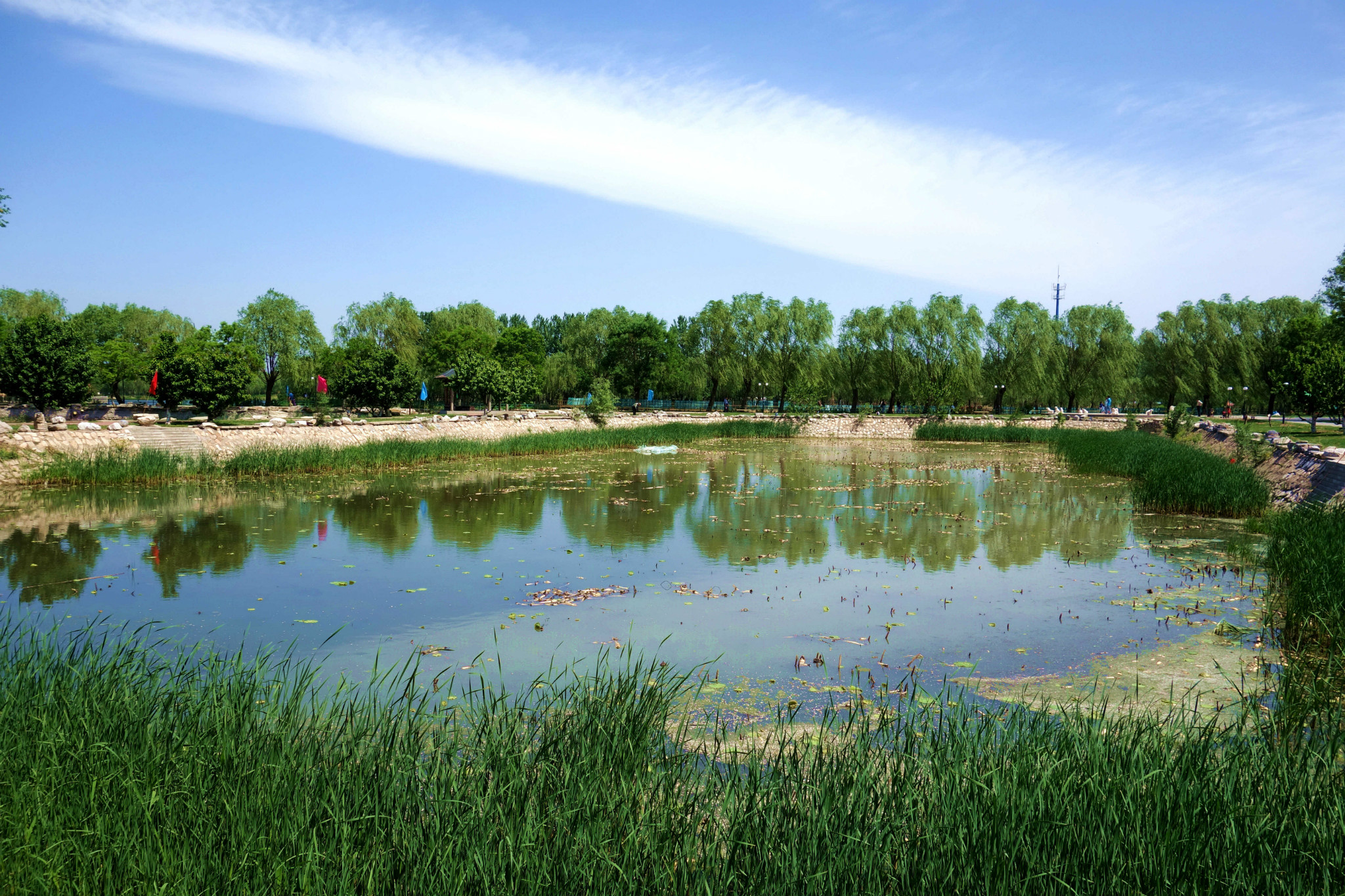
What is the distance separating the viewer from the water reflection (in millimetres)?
12922

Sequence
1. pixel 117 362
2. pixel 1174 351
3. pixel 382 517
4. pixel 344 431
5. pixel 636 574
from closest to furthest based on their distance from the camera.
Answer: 1. pixel 636 574
2. pixel 382 517
3. pixel 344 431
4. pixel 117 362
5. pixel 1174 351

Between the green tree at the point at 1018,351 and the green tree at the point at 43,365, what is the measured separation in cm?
5918

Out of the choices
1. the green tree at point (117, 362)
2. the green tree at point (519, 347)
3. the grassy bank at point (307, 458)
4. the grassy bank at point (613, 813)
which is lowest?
the grassy bank at point (613, 813)

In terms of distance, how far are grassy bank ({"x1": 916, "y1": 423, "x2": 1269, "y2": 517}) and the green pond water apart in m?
0.76

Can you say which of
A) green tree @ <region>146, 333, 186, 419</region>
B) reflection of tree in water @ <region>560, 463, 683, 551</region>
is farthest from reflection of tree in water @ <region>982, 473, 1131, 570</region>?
green tree @ <region>146, 333, 186, 419</region>

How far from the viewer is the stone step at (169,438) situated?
77.5 feet

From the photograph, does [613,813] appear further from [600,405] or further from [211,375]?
[600,405]

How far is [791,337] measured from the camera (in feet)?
214

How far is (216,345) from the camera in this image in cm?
4019

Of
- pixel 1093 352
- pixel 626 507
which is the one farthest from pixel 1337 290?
pixel 626 507

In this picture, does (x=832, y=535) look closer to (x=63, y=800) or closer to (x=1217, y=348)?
(x=63, y=800)

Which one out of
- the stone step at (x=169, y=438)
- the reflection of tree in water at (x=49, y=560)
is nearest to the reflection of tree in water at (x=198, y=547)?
the reflection of tree in water at (x=49, y=560)

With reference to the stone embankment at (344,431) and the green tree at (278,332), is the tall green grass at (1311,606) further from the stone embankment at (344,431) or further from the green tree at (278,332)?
the green tree at (278,332)

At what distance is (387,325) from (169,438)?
146 ft
